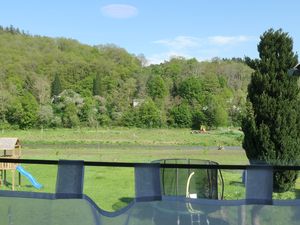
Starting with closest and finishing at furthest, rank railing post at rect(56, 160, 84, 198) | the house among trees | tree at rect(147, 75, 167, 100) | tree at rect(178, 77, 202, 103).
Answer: railing post at rect(56, 160, 84, 198)
the house among trees
tree at rect(178, 77, 202, 103)
tree at rect(147, 75, 167, 100)

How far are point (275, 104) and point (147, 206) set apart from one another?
23.9 feet

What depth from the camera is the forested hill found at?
39.3 m

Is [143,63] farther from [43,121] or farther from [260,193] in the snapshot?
[260,193]

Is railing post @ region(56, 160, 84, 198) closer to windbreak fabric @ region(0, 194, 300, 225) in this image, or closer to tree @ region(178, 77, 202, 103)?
windbreak fabric @ region(0, 194, 300, 225)

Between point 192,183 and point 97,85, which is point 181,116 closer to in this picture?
point 97,85

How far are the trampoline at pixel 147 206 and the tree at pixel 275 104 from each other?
697 cm

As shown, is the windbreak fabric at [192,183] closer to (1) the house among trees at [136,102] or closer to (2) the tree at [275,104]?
(2) the tree at [275,104]

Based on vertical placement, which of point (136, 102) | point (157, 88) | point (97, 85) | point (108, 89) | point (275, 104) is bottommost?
point (275, 104)

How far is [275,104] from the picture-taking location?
27.1ft

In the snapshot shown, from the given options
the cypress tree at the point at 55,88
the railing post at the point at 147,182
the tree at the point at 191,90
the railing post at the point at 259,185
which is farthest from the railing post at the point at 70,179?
the cypress tree at the point at 55,88

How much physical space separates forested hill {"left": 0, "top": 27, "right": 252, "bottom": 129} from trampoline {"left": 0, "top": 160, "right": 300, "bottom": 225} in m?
34.1

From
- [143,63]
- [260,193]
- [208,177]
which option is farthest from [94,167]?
[143,63]

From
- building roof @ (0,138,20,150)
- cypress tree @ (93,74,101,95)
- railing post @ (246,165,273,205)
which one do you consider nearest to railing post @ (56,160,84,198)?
railing post @ (246,165,273,205)

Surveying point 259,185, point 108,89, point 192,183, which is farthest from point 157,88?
point 259,185
